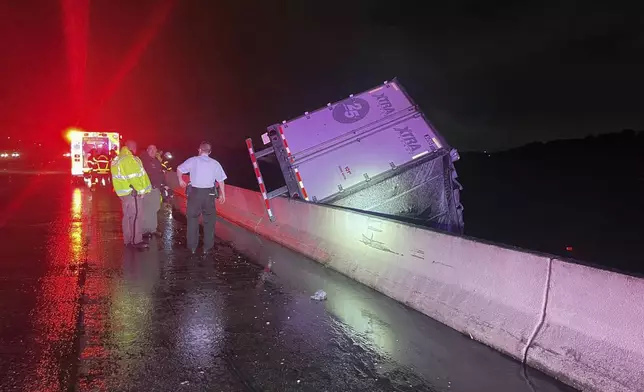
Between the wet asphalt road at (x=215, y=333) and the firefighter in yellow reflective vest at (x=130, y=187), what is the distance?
0.98 meters

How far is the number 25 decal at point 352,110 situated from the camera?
1001cm

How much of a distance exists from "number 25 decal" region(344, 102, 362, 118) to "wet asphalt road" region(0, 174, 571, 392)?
3231 mm

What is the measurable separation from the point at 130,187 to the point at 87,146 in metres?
18.4

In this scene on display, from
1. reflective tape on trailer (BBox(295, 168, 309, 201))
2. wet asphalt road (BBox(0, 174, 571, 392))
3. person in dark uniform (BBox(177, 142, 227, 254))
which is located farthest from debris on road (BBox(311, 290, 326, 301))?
reflective tape on trailer (BBox(295, 168, 309, 201))

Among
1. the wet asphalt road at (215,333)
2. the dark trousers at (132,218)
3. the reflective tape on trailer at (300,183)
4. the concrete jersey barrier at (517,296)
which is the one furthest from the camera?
the reflective tape on trailer at (300,183)

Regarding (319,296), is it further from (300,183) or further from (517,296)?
(300,183)

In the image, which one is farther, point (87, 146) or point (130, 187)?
point (87, 146)

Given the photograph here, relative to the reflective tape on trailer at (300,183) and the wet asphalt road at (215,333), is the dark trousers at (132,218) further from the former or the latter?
the reflective tape on trailer at (300,183)

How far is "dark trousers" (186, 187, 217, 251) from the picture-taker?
337 inches

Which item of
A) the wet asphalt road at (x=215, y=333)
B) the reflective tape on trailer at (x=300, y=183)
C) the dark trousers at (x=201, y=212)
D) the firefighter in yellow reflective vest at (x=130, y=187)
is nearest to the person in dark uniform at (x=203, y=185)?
the dark trousers at (x=201, y=212)

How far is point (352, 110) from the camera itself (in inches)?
395

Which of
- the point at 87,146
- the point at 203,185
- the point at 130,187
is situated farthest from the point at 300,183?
the point at 87,146

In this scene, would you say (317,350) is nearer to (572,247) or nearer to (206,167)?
(206,167)

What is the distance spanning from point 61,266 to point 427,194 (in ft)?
21.5
